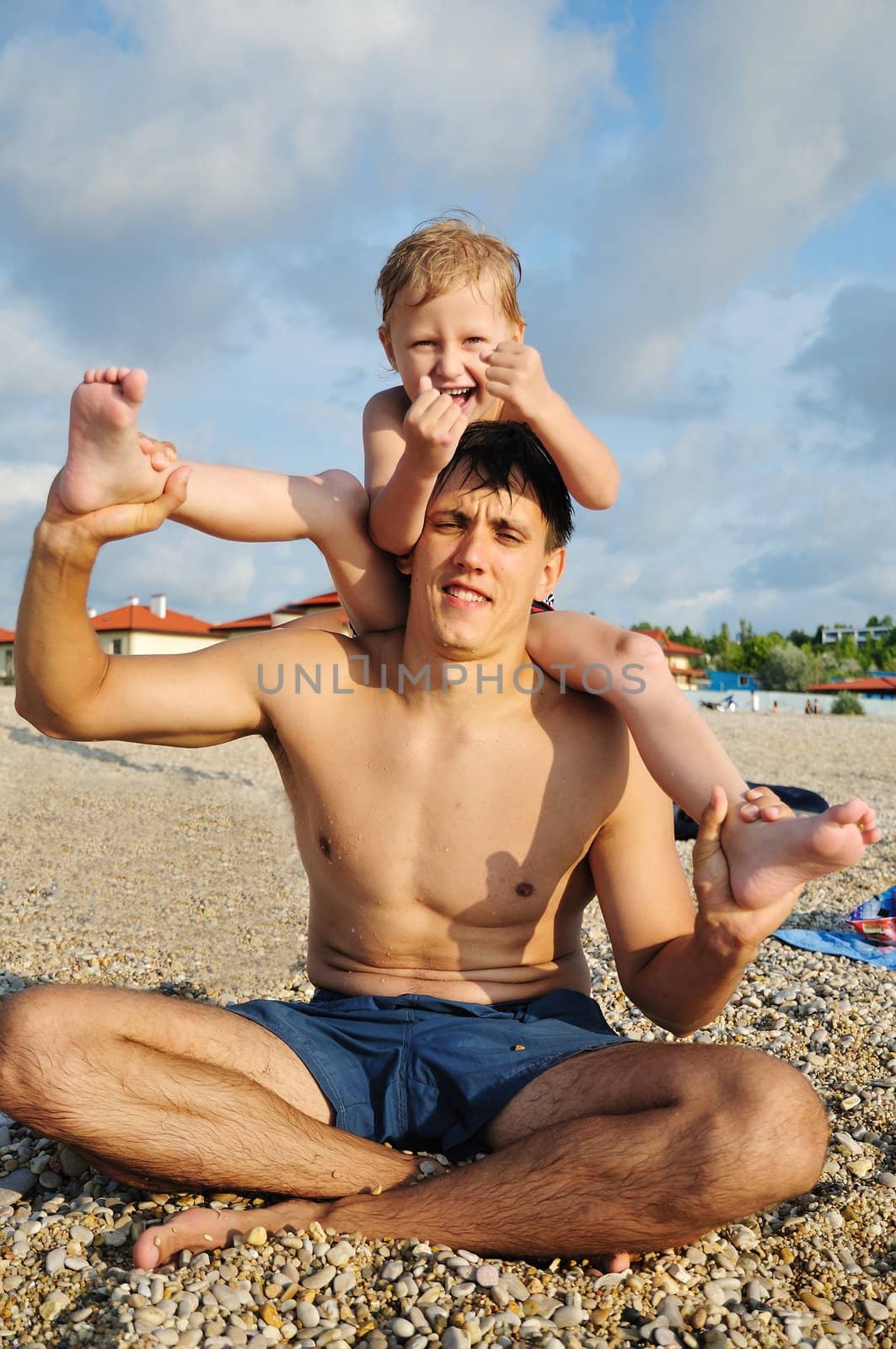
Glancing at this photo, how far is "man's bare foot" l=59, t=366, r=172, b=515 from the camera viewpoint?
2.36 metres

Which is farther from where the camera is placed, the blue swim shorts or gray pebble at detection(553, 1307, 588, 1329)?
the blue swim shorts

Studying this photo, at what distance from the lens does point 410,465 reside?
9.53 feet

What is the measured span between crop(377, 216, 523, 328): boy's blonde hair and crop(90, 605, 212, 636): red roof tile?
1508 inches

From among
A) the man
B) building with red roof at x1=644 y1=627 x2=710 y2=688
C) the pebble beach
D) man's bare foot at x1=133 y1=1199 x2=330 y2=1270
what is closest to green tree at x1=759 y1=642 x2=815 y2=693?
building with red roof at x1=644 y1=627 x2=710 y2=688

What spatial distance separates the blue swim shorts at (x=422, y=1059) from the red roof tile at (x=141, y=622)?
3946 cm

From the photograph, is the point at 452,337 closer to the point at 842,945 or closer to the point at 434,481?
the point at 434,481

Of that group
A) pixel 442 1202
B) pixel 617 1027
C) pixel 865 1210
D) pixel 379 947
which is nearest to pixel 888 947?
pixel 617 1027

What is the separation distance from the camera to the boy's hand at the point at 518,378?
9.66 ft

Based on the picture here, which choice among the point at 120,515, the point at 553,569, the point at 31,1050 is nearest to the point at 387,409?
the point at 553,569

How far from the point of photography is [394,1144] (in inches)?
113

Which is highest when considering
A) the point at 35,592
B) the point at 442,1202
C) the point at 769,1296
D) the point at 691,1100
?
the point at 35,592

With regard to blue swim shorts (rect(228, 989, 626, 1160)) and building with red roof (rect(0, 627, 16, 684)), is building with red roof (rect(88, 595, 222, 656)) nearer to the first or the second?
building with red roof (rect(0, 627, 16, 684))

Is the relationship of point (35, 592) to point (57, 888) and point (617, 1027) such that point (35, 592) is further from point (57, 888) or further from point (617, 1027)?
point (57, 888)

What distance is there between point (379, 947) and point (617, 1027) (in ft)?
5.25
